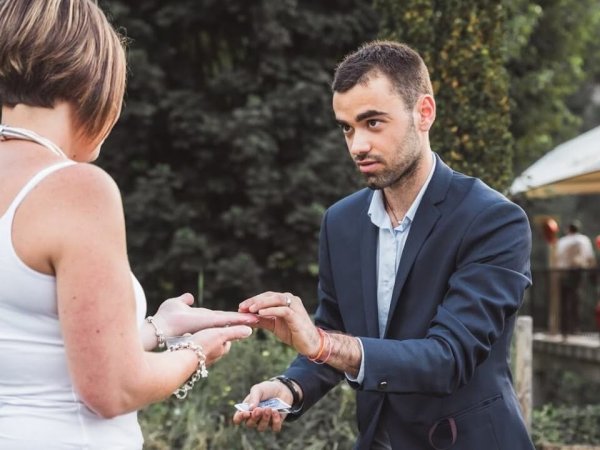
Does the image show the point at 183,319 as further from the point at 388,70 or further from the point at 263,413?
the point at 388,70

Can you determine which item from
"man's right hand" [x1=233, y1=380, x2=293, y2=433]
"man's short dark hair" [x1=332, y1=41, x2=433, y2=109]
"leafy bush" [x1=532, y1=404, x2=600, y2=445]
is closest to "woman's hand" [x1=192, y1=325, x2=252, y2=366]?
"man's right hand" [x1=233, y1=380, x2=293, y2=433]

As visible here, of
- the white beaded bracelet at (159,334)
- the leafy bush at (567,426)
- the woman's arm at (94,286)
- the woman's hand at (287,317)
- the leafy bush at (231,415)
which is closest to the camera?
the woman's arm at (94,286)

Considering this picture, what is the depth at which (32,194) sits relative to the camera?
1876 millimetres

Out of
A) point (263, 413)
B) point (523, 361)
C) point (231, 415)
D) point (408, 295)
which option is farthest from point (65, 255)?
point (523, 361)

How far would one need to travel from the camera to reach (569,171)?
12.9 metres

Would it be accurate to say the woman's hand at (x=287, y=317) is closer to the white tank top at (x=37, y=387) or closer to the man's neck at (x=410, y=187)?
the man's neck at (x=410, y=187)

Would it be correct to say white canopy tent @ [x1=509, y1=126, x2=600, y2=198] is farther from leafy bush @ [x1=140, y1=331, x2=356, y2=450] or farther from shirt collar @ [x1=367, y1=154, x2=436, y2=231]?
shirt collar @ [x1=367, y1=154, x2=436, y2=231]

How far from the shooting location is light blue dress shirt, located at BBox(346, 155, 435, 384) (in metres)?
3.06

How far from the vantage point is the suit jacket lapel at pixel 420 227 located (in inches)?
117

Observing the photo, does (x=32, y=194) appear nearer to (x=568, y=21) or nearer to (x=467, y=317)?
(x=467, y=317)

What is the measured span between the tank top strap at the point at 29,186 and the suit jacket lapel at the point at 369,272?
1.38 metres

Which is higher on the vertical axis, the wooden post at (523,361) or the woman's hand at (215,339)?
the woman's hand at (215,339)

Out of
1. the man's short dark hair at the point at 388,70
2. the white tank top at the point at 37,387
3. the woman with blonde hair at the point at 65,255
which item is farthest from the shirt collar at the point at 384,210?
the white tank top at the point at 37,387

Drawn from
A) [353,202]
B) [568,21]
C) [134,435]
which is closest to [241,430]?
[353,202]
